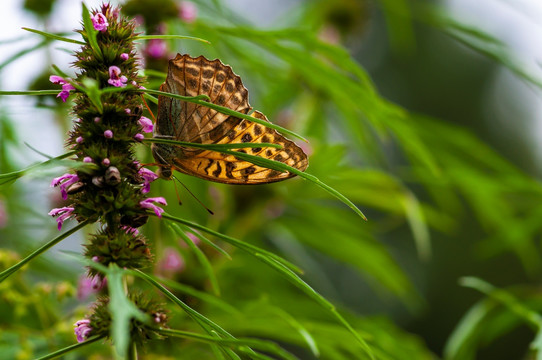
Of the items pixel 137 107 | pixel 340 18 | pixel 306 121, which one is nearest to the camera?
pixel 137 107

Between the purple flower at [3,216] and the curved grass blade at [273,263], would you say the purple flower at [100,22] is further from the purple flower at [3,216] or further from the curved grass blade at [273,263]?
the purple flower at [3,216]

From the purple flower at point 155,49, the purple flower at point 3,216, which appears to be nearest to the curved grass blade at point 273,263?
the purple flower at point 155,49

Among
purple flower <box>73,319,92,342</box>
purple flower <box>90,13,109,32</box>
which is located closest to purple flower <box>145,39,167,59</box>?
purple flower <box>90,13,109,32</box>

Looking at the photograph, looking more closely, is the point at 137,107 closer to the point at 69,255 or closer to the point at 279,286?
the point at 69,255

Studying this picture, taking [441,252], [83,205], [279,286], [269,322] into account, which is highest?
[83,205]

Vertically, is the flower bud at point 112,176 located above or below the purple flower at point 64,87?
below

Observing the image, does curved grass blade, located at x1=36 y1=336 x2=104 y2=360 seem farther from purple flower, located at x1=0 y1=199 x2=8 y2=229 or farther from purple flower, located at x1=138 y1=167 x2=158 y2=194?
purple flower, located at x1=0 y1=199 x2=8 y2=229

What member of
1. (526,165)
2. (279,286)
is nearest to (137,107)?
(279,286)
